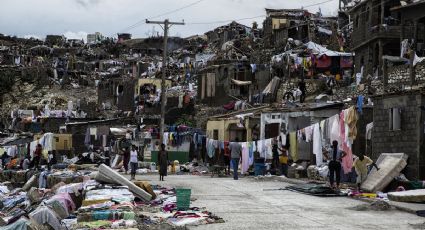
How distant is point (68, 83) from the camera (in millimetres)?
79625

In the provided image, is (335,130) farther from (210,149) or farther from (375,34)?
(375,34)

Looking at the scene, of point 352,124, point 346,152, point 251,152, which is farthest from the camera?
point 251,152

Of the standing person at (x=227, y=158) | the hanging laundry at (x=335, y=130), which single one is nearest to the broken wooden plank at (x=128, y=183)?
the hanging laundry at (x=335, y=130)

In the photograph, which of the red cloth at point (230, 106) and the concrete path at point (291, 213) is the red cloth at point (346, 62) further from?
the concrete path at point (291, 213)

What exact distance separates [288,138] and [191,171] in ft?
26.6

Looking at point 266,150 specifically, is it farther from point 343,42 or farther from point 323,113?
point 343,42

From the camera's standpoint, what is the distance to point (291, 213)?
42.2 feet

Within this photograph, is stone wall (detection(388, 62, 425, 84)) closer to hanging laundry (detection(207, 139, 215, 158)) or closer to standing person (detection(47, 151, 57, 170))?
hanging laundry (detection(207, 139, 215, 158))

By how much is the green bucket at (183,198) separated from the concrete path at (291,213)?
60cm

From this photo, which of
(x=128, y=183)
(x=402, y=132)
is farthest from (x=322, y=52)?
(x=128, y=183)

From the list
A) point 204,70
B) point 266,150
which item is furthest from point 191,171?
point 204,70

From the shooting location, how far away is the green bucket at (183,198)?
13039mm

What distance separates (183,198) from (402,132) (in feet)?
26.7

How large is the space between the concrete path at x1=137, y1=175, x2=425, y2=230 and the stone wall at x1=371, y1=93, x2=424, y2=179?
2.76 metres
